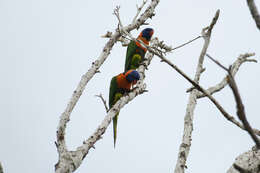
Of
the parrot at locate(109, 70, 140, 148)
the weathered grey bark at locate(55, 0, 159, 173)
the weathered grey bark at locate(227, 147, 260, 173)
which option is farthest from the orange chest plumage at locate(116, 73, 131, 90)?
the weathered grey bark at locate(227, 147, 260, 173)

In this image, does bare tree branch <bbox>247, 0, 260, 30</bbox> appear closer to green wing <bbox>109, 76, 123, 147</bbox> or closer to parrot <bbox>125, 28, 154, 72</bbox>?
green wing <bbox>109, 76, 123, 147</bbox>

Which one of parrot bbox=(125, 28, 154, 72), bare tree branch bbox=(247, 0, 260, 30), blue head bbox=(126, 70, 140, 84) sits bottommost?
bare tree branch bbox=(247, 0, 260, 30)

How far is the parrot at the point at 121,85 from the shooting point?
18.6 feet

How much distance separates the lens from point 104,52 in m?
4.27

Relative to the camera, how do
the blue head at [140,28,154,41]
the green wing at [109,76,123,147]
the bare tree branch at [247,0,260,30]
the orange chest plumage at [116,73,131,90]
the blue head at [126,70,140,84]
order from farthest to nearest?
the blue head at [140,28,154,41] → the green wing at [109,76,123,147] → the orange chest plumage at [116,73,131,90] → the blue head at [126,70,140,84] → the bare tree branch at [247,0,260,30]

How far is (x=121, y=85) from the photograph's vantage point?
6008mm

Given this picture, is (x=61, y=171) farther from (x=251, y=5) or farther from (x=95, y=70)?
(x=251, y=5)

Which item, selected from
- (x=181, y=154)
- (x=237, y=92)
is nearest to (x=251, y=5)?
(x=237, y=92)

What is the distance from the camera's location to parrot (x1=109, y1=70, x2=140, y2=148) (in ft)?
18.6

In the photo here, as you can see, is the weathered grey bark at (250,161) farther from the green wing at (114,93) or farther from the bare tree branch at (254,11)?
the green wing at (114,93)

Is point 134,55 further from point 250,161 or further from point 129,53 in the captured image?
point 250,161

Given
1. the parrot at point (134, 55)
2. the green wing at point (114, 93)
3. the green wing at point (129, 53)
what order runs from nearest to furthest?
the green wing at point (114, 93)
the parrot at point (134, 55)
the green wing at point (129, 53)

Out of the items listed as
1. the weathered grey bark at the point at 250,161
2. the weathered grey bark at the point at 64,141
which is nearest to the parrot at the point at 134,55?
the weathered grey bark at the point at 64,141

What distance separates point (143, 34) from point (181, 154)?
17.2 feet
